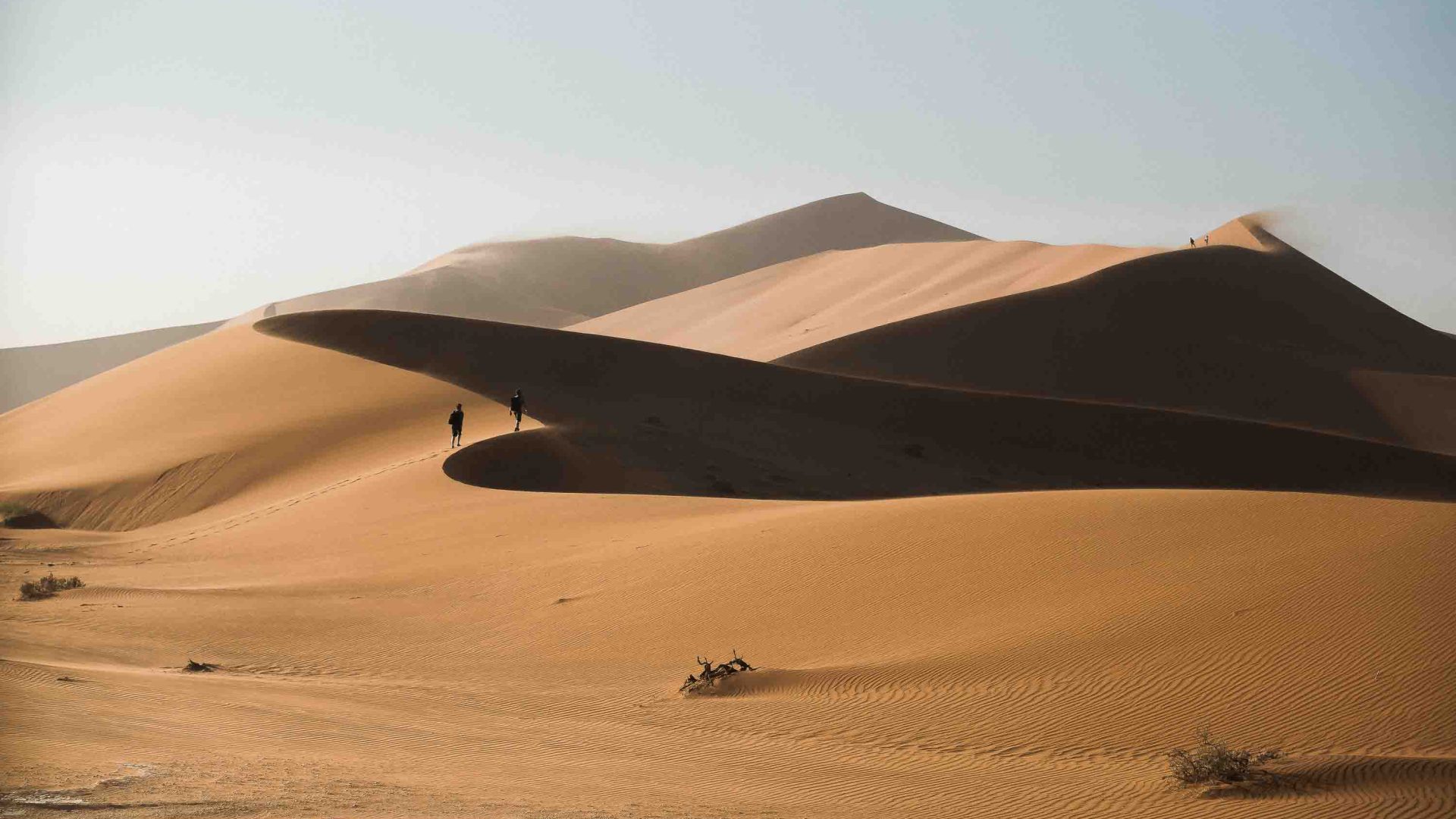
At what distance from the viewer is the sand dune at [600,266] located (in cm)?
11675

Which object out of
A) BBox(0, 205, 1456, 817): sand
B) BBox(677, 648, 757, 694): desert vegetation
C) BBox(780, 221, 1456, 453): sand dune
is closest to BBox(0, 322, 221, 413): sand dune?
BBox(780, 221, 1456, 453): sand dune

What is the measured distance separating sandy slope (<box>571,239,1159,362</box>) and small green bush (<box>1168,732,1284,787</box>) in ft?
148

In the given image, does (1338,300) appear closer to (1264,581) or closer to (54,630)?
(1264,581)

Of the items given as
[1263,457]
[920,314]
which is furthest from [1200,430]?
[920,314]

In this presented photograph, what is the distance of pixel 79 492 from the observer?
28.5 m

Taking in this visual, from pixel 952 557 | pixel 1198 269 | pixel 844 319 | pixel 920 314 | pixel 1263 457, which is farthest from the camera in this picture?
pixel 844 319

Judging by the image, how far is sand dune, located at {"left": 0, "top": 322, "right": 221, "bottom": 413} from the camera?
12394 cm

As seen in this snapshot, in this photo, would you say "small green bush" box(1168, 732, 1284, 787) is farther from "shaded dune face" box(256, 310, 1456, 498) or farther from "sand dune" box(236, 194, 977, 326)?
"sand dune" box(236, 194, 977, 326)

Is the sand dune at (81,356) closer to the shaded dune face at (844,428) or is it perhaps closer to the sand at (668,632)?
the shaded dune face at (844,428)

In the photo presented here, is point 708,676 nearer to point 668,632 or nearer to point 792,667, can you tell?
point 792,667

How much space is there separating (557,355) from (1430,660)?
101 ft

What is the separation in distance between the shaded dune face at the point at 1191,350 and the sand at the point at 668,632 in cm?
1631

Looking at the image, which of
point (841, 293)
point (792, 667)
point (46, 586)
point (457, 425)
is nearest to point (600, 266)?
point (841, 293)

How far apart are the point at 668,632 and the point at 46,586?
8266 millimetres
